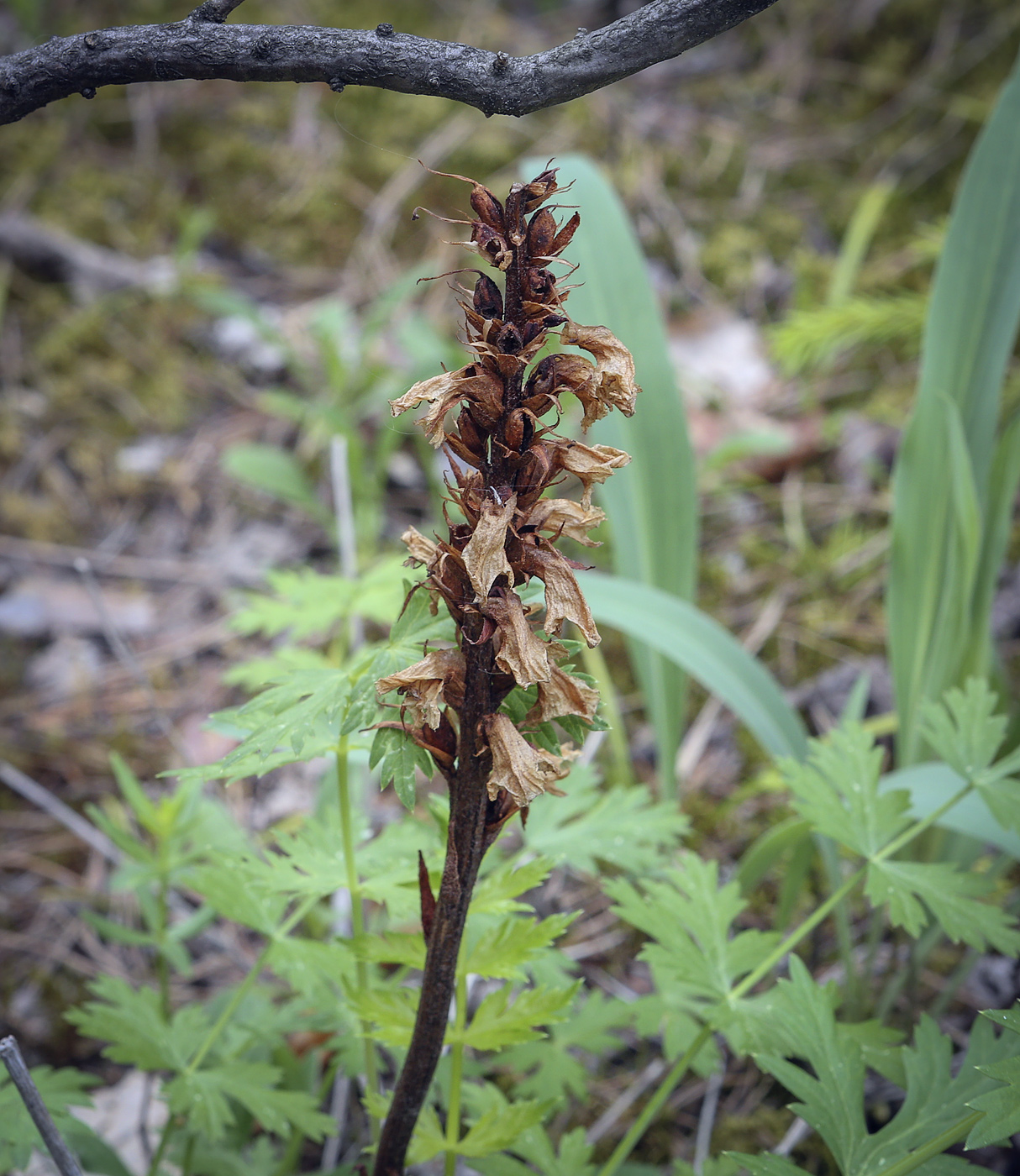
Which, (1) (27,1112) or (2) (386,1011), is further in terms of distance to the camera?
(1) (27,1112)

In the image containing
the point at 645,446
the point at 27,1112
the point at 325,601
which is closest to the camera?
the point at 27,1112

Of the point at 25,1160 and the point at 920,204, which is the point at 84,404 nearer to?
the point at 25,1160

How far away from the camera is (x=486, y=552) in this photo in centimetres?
74

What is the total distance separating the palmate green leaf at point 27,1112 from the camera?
113 centimetres

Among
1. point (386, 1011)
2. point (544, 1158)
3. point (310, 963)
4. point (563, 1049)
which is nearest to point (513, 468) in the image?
point (386, 1011)

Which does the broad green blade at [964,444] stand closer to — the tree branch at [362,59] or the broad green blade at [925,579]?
the broad green blade at [925,579]

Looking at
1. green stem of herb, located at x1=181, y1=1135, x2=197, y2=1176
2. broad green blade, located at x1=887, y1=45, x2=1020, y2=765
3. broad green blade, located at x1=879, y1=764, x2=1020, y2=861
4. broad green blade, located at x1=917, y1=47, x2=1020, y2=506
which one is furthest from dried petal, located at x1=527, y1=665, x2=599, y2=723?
broad green blade, located at x1=917, y1=47, x2=1020, y2=506

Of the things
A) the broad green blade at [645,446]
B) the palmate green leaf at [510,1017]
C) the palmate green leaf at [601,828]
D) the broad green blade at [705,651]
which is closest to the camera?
the palmate green leaf at [510,1017]

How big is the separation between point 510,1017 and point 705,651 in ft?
2.87

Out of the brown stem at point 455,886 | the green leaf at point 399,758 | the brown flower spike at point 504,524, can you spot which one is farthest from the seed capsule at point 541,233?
the green leaf at point 399,758

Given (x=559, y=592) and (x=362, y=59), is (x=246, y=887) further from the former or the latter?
(x=362, y=59)

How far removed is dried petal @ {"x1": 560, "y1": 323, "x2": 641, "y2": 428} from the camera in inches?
30.4

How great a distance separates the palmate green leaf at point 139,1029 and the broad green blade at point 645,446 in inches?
42.9

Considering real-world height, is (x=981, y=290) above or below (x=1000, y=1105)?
above
